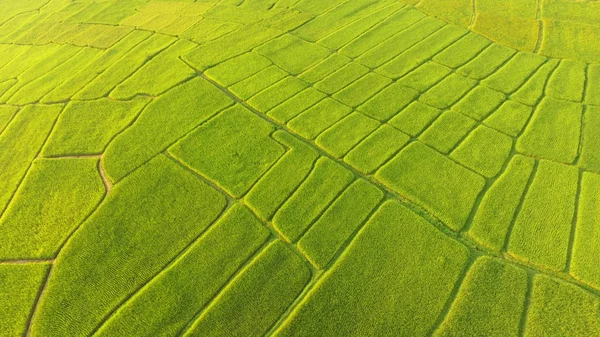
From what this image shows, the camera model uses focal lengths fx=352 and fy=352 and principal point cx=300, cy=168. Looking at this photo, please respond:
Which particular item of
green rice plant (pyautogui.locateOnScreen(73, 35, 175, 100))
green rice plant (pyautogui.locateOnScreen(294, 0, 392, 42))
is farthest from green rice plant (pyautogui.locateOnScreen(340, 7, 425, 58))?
green rice plant (pyautogui.locateOnScreen(73, 35, 175, 100))

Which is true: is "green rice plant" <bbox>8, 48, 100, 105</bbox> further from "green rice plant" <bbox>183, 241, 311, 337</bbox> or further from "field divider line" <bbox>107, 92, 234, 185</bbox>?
"green rice plant" <bbox>183, 241, 311, 337</bbox>

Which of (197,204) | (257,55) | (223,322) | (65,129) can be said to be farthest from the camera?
(257,55)

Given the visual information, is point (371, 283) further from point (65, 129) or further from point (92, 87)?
point (92, 87)

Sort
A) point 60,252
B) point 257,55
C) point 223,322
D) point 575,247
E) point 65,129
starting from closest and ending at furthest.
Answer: point 223,322, point 575,247, point 60,252, point 65,129, point 257,55

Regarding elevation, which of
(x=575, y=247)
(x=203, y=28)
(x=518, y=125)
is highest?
(x=203, y=28)

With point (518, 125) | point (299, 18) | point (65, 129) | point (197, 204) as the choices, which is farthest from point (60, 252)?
point (299, 18)

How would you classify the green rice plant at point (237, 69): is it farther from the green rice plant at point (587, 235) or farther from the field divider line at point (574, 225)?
the green rice plant at point (587, 235)

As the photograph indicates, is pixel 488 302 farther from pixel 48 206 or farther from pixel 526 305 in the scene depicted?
pixel 48 206
